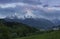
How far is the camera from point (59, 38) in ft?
127

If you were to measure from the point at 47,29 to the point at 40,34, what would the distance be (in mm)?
3431

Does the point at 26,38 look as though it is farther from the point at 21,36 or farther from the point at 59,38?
the point at 59,38

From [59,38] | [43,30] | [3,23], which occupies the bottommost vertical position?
[59,38]

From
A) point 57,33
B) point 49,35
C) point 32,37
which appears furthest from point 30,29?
point 57,33

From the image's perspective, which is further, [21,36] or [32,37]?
[32,37]

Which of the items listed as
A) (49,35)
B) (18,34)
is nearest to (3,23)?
(18,34)

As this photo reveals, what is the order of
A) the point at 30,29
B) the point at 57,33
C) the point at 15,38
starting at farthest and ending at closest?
the point at 57,33, the point at 30,29, the point at 15,38

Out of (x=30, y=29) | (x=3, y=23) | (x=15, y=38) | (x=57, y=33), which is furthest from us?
(x=57, y=33)

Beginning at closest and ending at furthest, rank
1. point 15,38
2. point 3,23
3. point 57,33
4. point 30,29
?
point 15,38, point 3,23, point 30,29, point 57,33

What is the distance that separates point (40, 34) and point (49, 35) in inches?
79.9

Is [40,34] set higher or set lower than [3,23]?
lower

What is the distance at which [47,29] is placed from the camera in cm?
3675

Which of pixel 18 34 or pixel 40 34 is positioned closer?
pixel 18 34

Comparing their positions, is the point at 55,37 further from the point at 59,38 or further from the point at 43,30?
the point at 43,30
